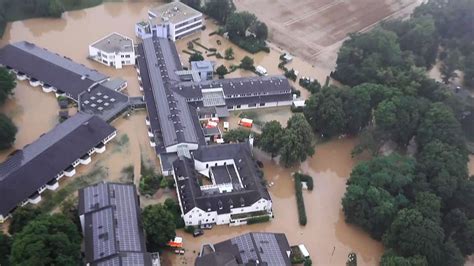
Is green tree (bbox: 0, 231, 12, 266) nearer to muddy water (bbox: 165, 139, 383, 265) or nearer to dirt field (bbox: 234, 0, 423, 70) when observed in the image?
muddy water (bbox: 165, 139, 383, 265)

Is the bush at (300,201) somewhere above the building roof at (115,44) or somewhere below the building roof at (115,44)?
below

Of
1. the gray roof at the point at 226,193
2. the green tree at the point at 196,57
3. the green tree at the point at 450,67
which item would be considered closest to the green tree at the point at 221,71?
the green tree at the point at 196,57

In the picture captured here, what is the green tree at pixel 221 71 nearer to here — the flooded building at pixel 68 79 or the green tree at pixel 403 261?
the flooded building at pixel 68 79

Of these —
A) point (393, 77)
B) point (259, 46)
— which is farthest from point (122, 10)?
point (393, 77)

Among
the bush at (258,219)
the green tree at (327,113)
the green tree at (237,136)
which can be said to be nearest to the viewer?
the bush at (258,219)

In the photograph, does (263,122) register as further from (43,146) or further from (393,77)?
(43,146)

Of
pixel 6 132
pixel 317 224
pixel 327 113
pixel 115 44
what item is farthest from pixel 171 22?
pixel 317 224

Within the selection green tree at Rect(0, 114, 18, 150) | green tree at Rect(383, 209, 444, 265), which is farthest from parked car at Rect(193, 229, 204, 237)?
green tree at Rect(0, 114, 18, 150)
